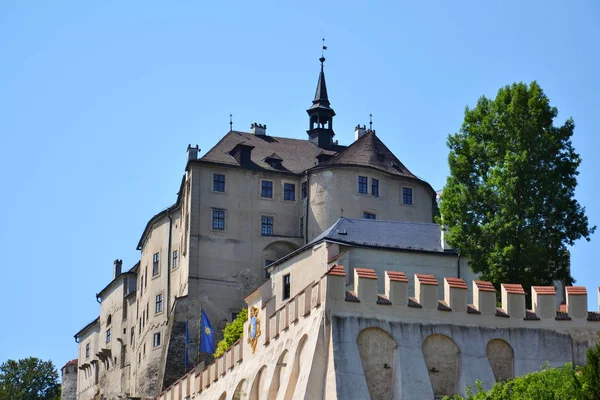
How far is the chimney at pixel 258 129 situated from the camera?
92250 mm

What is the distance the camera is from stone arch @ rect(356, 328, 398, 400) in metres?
38.8

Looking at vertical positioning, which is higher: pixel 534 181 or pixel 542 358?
pixel 534 181

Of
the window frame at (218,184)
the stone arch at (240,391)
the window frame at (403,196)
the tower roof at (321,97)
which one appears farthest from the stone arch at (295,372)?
the tower roof at (321,97)

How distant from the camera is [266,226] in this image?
83.2 meters

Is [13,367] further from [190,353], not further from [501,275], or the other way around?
→ [501,275]

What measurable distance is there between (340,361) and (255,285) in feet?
140

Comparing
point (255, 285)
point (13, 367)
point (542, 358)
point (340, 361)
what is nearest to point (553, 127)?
point (542, 358)

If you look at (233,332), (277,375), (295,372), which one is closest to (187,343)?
(233,332)

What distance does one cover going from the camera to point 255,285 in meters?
80.7

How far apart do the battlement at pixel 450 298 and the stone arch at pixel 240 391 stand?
7.19 m

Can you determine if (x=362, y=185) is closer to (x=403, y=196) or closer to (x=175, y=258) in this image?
(x=403, y=196)

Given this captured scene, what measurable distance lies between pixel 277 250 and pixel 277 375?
40.9 metres

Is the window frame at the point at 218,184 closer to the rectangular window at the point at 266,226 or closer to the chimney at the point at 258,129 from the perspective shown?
the rectangular window at the point at 266,226

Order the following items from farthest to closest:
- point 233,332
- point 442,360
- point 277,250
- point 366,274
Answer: point 277,250 → point 233,332 → point 442,360 → point 366,274
